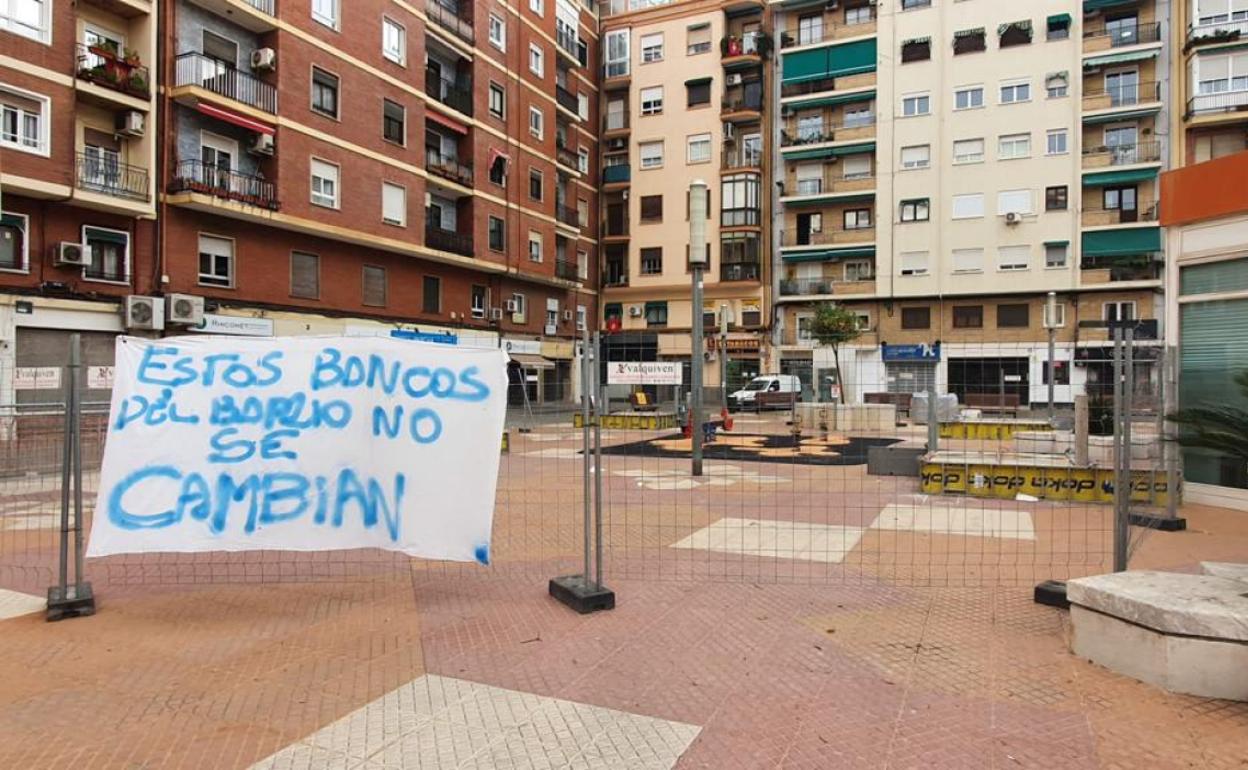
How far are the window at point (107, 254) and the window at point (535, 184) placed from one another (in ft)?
64.7

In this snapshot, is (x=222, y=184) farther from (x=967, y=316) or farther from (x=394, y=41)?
(x=967, y=316)

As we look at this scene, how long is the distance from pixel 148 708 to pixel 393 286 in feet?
92.1

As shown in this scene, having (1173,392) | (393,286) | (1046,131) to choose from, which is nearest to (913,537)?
(1173,392)

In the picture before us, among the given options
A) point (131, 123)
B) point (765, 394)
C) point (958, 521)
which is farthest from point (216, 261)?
point (958, 521)

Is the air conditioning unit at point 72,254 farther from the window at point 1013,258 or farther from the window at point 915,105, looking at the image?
the window at point 1013,258

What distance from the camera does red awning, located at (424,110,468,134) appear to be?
31.8m

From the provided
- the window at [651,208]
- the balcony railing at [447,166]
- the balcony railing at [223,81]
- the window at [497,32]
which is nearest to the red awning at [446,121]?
the balcony railing at [447,166]

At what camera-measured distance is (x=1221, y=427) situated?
5.38 m

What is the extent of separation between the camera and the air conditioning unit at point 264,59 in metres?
24.5

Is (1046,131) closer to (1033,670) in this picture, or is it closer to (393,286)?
(393,286)

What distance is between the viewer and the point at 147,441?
215 inches

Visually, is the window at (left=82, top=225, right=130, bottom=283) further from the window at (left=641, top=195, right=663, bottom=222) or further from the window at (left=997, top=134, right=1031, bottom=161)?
the window at (left=997, top=134, right=1031, bottom=161)

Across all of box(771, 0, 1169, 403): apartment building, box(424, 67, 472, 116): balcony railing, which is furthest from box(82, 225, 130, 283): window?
box(771, 0, 1169, 403): apartment building

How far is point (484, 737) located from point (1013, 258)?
43747 mm
